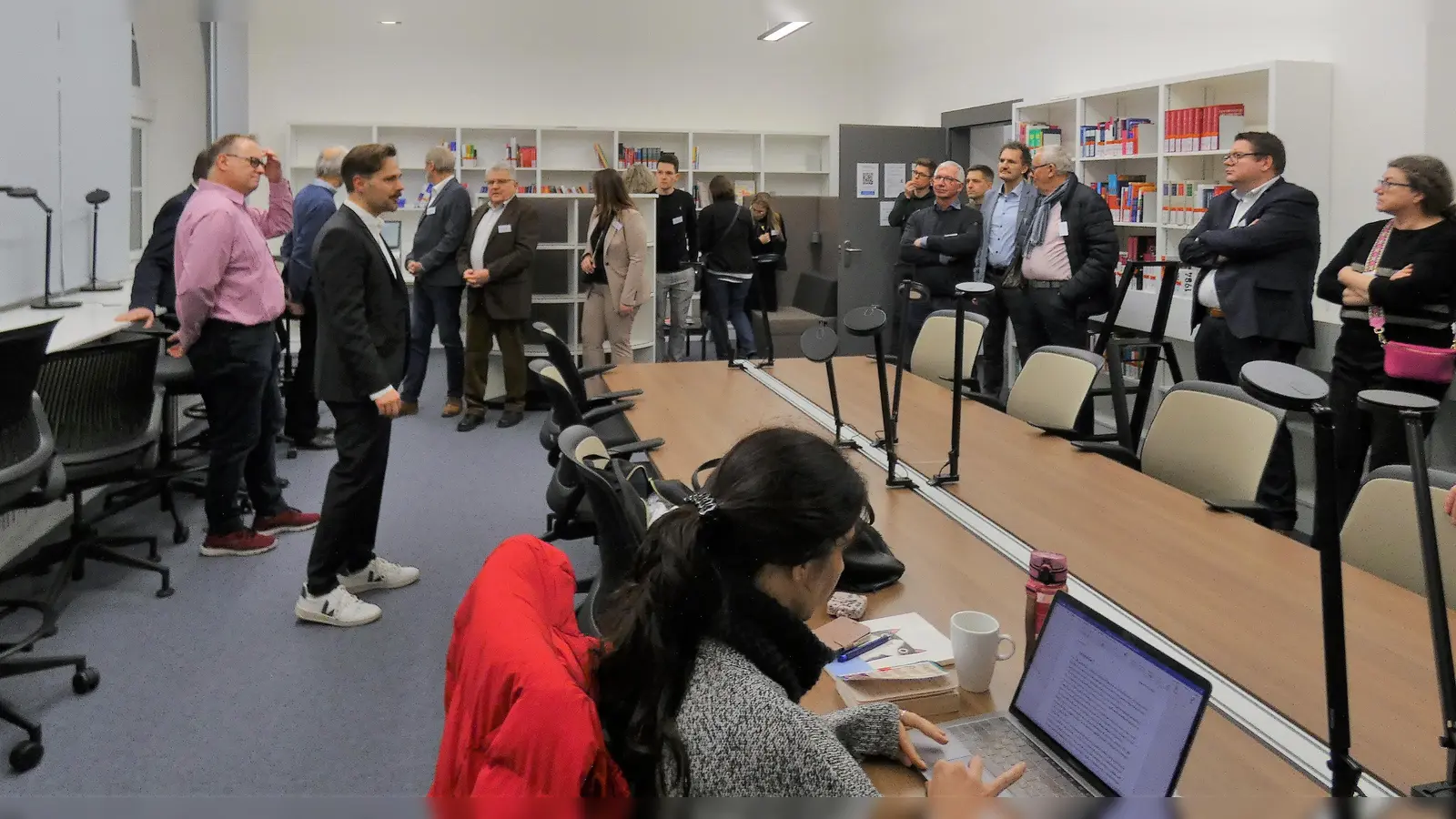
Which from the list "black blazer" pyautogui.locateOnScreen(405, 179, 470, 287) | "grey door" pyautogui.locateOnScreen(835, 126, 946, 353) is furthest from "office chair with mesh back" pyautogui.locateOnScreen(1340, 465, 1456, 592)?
"grey door" pyautogui.locateOnScreen(835, 126, 946, 353)

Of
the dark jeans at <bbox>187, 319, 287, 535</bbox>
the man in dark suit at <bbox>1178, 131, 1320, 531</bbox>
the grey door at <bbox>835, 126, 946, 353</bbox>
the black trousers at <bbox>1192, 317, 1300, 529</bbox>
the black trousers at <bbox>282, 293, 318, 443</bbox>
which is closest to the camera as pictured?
the dark jeans at <bbox>187, 319, 287, 535</bbox>

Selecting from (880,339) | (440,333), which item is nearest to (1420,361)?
(880,339)

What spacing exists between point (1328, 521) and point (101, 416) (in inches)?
142

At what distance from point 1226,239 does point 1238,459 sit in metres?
1.93

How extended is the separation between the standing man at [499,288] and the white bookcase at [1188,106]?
3570 millimetres

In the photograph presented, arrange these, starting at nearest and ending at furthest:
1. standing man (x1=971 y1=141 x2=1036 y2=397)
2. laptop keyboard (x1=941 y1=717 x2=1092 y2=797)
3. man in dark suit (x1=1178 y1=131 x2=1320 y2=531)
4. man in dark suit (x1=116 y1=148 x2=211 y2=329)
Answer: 1. laptop keyboard (x1=941 y1=717 x2=1092 y2=797)
2. man in dark suit (x1=1178 y1=131 x2=1320 y2=531)
3. man in dark suit (x1=116 y1=148 x2=211 y2=329)
4. standing man (x1=971 y1=141 x2=1036 y2=397)

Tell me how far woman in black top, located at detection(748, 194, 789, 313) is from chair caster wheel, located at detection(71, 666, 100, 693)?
21.0 feet

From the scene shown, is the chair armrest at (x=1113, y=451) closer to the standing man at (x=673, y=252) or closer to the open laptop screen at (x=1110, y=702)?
the open laptop screen at (x=1110, y=702)

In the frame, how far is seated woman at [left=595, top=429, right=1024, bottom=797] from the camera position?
1.12m

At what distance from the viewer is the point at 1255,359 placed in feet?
13.7

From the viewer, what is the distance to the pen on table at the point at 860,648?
5.60 feet

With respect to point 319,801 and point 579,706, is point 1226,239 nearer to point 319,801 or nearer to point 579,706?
point 579,706

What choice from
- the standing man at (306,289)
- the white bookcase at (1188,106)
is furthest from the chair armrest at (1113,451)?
the standing man at (306,289)

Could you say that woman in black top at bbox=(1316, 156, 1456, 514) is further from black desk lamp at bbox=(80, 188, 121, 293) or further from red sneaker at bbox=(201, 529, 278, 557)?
black desk lamp at bbox=(80, 188, 121, 293)
